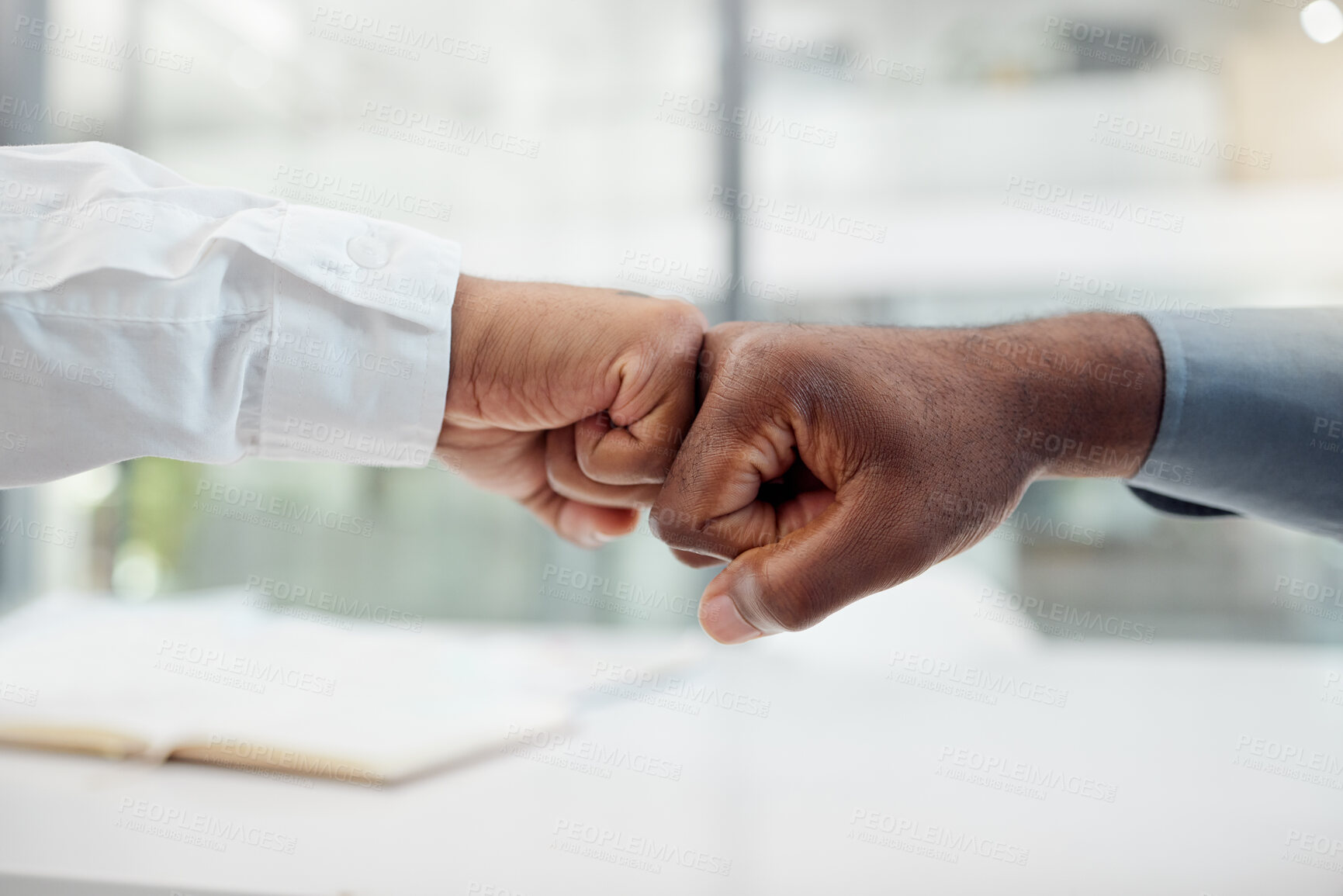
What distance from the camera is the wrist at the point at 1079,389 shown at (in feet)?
1.99

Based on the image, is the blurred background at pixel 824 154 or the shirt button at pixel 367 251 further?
the blurred background at pixel 824 154

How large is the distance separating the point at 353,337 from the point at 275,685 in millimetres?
449

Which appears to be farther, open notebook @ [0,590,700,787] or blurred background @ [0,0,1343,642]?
blurred background @ [0,0,1343,642]

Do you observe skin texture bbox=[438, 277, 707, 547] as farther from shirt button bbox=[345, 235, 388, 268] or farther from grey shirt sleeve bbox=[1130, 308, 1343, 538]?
grey shirt sleeve bbox=[1130, 308, 1343, 538]

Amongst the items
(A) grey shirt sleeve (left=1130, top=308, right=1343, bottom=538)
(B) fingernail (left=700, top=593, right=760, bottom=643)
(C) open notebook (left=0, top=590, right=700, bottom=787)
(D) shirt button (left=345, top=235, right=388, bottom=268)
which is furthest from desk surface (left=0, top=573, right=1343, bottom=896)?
(D) shirt button (left=345, top=235, right=388, bottom=268)

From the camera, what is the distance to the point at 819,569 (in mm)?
546

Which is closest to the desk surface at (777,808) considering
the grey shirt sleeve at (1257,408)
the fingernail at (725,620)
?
the fingernail at (725,620)

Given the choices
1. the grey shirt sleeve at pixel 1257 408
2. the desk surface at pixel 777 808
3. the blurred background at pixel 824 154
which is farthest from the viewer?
the blurred background at pixel 824 154

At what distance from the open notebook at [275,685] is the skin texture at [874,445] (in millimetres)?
306

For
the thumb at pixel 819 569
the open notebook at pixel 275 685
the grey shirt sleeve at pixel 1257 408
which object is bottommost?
the open notebook at pixel 275 685

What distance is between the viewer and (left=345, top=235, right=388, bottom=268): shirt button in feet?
2.05

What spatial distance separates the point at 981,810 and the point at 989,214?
1562mm

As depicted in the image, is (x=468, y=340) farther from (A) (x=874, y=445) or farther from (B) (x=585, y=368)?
(A) (x=874, y=445)

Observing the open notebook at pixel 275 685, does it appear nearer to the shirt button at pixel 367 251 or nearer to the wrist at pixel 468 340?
the wrist at pixel 468 340
